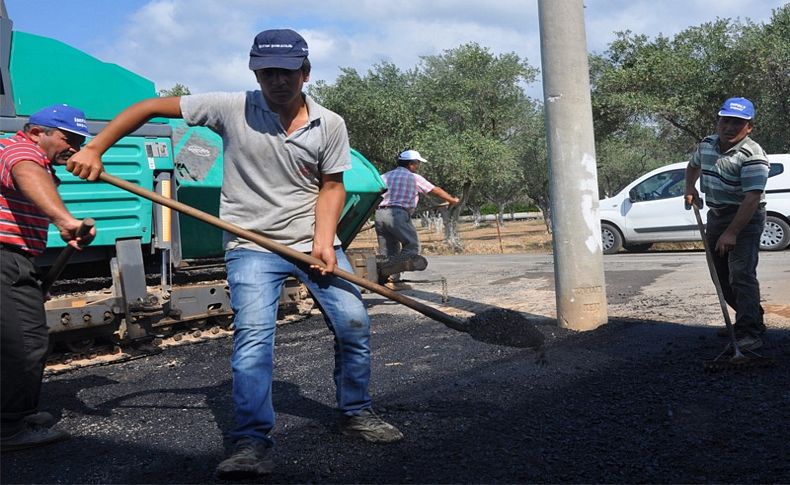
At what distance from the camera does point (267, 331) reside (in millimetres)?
3316

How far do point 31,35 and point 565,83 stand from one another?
450 cm

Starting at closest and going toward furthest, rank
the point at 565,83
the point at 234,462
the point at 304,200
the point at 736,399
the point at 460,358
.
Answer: the point at 234,462, the point at 304,200, the point at 736,399, the point at 460,358, the point at 565,83

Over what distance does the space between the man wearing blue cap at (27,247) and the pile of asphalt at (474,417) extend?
0.23 meters

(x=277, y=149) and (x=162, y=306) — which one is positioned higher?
(x=277, y=149)

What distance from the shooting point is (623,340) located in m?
5.86

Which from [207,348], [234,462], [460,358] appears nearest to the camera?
[234,462]

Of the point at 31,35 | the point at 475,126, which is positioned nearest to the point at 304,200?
the point at 31,35

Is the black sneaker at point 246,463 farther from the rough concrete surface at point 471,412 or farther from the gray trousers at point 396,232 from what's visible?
the gray trousers at point 396,232

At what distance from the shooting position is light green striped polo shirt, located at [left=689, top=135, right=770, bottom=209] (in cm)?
514

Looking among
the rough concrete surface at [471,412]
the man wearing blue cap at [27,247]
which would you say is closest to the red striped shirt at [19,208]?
the man wearing blue cap at [27,247]

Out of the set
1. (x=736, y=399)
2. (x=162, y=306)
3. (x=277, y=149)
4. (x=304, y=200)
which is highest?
(x=277, y=149)

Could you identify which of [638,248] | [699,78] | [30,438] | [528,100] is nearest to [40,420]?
[30,438]

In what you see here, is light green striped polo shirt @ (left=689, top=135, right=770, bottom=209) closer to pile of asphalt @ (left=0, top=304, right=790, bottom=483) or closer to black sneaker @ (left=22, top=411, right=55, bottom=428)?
pile of asphalt @ (left=0, top=304, right=790, bottom=483)

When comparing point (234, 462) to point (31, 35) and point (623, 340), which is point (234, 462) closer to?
point (623, 340)
